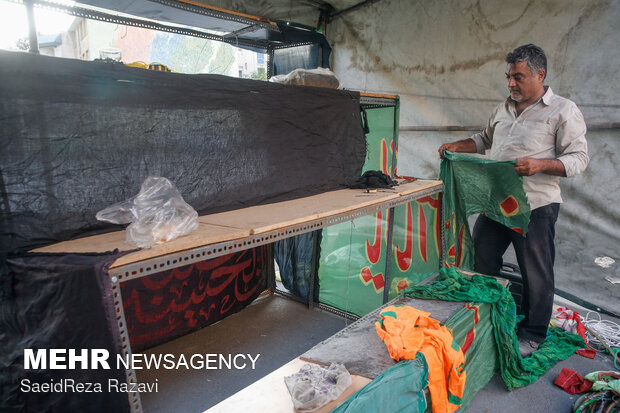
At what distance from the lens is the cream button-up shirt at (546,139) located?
2420 millimetres

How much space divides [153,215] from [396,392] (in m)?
1.10

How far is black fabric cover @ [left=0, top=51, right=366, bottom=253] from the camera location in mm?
1260

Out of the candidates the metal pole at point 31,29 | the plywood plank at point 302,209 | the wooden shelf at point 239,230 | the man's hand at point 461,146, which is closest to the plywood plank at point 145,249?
the wooden shelf at point 239,230

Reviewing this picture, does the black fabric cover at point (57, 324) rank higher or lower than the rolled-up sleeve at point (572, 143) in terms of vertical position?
lower

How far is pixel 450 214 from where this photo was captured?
2816 millimetres

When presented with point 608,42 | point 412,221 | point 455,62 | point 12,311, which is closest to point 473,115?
point 455,62

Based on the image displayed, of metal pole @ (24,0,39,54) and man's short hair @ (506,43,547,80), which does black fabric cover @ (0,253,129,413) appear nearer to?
metal pole @ (24,0,39,54)

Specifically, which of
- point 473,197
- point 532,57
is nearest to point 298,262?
point 473,197

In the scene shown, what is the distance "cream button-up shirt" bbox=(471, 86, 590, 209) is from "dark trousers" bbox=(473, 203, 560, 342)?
5.5 inches

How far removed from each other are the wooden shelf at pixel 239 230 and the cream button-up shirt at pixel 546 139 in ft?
2.94

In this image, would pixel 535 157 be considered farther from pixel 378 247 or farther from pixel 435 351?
pixel 435 351

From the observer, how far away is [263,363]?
2.74m

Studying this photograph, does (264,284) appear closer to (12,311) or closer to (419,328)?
(419,328)

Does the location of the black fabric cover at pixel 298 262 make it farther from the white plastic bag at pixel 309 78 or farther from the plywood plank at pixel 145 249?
the plywood plank at pixel 145 249
